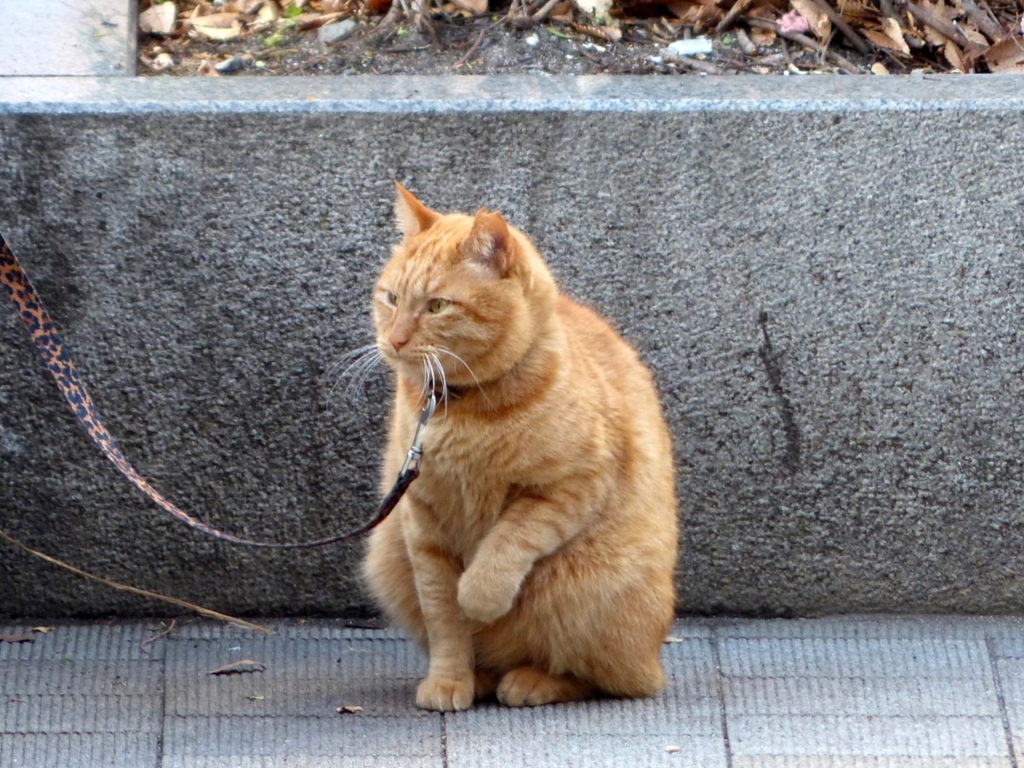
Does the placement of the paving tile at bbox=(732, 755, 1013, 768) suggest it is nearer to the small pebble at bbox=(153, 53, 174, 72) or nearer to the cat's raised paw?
the cat's raised paw

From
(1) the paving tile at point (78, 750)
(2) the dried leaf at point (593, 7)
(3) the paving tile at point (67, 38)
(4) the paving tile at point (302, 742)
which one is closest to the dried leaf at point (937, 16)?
(2) the dried leaf at point (593, 7)

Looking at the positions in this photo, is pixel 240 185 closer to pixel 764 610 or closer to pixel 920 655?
pixel 764 610

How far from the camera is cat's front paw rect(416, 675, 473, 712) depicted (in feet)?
8.87

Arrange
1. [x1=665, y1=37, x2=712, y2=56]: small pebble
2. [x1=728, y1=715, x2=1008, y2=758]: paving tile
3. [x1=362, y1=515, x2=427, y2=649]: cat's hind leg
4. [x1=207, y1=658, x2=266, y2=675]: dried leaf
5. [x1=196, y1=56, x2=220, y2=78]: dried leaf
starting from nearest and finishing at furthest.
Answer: [x1=728, y1=715, x2=1008, y2=758]: paving tile < [x1=362, y1=515, x2=427, y2=649]: cat's hind leg < [x1=207, y1=658, x2=266, y2=675]: dried leaf < [x1=196, y1=56, x2=220, y2=78]: dried leaf < [x1=665, y1=37, x2=712, y2=56]: small pebble

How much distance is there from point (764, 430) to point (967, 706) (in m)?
0.85

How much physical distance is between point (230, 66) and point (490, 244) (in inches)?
63.6

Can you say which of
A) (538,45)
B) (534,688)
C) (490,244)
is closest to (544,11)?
(538,45)

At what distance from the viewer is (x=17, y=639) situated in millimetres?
3215

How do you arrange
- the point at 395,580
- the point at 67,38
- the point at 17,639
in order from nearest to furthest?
1. the point at 395,580
2. the point at 17,639
3. the point at 67,38

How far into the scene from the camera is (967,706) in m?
2.94


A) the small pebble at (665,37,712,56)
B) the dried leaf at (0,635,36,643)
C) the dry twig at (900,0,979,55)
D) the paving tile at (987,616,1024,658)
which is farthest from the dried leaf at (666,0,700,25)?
the dried leaf at (0,635,36,643)

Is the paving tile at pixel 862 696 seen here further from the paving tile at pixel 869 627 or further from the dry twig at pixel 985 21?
the dry twig at pixel 985 21

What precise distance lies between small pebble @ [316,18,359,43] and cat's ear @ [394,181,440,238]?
4.46ft

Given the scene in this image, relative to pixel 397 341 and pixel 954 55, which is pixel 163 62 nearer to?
pixel 397 341
